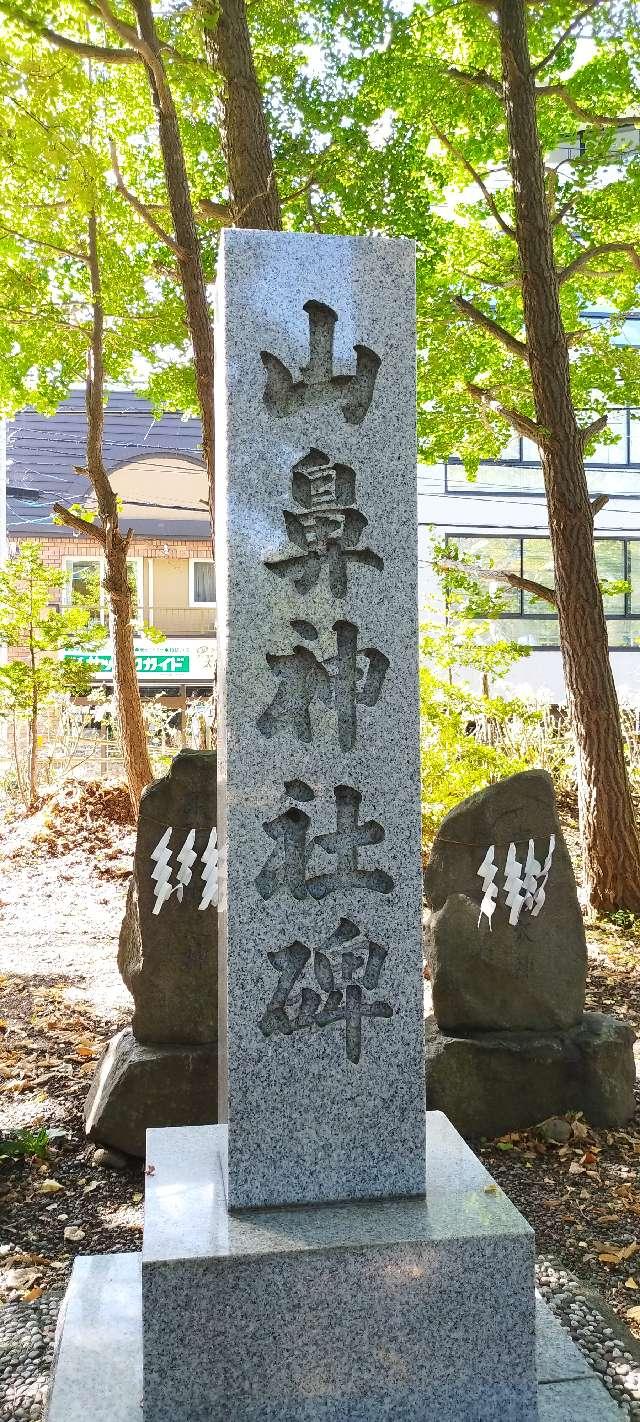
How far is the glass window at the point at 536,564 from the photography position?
20141 mm

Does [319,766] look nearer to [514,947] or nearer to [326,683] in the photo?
[326,683]

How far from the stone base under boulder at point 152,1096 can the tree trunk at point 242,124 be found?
5.03 meters

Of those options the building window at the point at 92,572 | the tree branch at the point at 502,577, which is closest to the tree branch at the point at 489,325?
the tree branch at the point at 502,577

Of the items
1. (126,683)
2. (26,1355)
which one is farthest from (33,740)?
(26,1355)

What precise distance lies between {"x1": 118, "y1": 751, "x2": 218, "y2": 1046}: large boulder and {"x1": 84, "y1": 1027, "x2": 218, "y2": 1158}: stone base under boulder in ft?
0.41

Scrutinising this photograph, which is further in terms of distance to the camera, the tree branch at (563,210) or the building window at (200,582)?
the building window at (200,582)

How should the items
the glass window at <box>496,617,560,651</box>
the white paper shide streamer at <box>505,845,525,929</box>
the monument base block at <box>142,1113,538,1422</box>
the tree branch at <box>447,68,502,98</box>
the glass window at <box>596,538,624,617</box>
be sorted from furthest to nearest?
the glass window at <box>596,538,624,617</box> → the glass window at <box>496,617,560,651</box> → the tree branch at <box>447,68,502,98</box> → the white paper shide streamer at <box>505,845,525,929</box> → the monument base block at <box>142,1113,538,1422</box>

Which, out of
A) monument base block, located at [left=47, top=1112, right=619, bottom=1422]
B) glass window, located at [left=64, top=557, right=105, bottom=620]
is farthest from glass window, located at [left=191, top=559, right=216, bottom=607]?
monument base block, located at [left=47, top=1112, right=619, bottom=1422]

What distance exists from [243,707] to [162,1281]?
1359 millimetres

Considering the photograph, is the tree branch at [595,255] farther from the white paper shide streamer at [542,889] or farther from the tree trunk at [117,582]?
the white paper shide streamer at [542,889]

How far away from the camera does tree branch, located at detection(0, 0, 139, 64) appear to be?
20.9 feet

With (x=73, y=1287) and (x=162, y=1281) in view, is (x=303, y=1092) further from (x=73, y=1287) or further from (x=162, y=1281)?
(x=73, y=1287)

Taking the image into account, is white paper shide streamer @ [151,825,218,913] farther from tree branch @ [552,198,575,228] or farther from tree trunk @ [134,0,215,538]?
tree branch @ [552,198,575,228]

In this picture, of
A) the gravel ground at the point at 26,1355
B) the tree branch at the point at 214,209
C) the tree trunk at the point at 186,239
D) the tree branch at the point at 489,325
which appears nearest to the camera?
the gravel ground at the point at 26,1355
